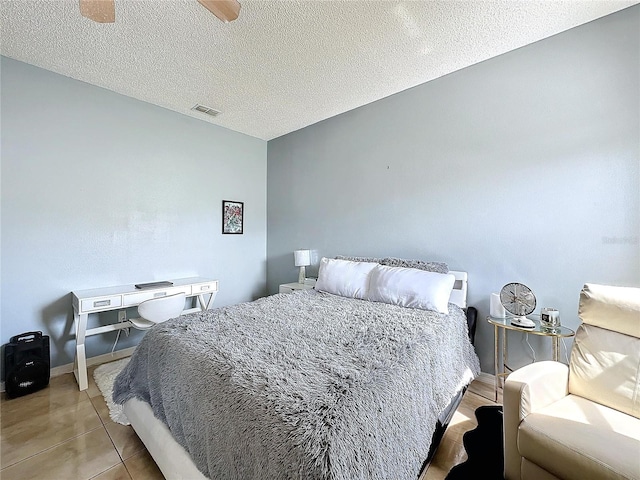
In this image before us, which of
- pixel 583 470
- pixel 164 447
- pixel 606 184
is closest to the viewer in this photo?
pixel 583 470

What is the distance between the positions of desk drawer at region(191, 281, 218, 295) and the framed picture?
2.81 ft

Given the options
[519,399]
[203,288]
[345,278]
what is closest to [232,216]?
[203,288]

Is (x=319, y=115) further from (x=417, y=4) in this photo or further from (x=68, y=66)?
(x=68, y=66)

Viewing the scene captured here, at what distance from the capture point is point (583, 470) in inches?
39.2

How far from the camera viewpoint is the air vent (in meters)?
3.06

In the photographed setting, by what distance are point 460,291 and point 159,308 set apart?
104 inches

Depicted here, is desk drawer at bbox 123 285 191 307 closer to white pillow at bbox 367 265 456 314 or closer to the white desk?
the white desk

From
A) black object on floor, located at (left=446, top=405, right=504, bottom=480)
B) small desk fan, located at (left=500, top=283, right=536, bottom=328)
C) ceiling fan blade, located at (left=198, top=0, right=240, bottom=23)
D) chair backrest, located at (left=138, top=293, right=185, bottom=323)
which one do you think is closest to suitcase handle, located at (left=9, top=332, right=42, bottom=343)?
chair backrest, located at (left=138, top=293, right=185, bottom=323)

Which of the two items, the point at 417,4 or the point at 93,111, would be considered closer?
the point at 417,4

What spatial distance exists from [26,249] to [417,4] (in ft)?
11.6

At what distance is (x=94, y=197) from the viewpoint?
266 centimetres

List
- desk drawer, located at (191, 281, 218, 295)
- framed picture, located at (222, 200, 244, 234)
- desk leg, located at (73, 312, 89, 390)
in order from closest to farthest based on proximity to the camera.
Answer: desk leg, located at (73, 312, 89, 390)
desk drawer, located at (191, 281, 218, 295)
framed picture, located at (222, 200, 244, 234)

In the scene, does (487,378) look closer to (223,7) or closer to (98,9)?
(223,7)

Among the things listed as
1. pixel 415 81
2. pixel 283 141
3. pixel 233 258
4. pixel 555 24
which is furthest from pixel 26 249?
pixel 555 24
